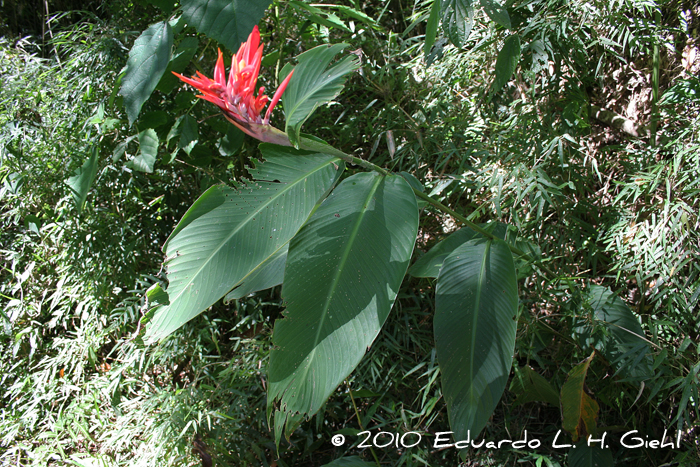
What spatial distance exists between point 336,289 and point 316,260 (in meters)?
0.07

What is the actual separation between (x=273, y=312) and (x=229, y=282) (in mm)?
784

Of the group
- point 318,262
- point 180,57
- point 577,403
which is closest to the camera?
point 318,262

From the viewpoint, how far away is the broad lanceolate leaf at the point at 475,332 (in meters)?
0.93

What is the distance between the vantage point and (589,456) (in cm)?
108

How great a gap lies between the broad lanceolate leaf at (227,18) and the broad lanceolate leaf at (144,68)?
0.38 feet

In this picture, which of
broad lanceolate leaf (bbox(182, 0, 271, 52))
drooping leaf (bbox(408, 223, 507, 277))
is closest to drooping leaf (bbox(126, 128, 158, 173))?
broad lanceolate leaf (bbox(182, 0, 271, 52))

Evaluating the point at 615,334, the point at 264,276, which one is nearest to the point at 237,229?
the point at 264,276

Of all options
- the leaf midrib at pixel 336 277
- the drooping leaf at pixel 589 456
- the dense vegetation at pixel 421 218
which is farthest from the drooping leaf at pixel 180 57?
the drooping leaf at pixel 589 456

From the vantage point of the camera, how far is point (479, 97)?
143 centimetres

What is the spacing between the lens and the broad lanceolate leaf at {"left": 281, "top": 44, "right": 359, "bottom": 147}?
2.98 ft

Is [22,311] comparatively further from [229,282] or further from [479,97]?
[479,97]

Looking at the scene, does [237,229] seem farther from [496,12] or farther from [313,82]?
[496,12]

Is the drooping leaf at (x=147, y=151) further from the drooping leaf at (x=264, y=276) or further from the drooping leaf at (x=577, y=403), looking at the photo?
the drooping leaf at (x=577, y=403)

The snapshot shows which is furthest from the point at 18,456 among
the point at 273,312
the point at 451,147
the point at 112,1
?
the point at 451,147
